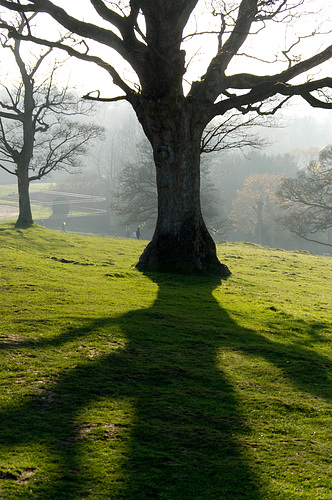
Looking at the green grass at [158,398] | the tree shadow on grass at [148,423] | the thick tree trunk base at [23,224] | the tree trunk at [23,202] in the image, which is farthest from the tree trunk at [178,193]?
the tree trunk at [23,202]

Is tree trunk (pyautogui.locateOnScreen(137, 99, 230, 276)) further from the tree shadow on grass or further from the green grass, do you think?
the tree shadow on grass

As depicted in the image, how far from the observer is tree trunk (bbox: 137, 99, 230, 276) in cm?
1229

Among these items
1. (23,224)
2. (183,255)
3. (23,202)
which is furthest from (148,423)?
(23,202)

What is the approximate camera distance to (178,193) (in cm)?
1258

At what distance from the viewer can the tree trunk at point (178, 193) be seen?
12289mm

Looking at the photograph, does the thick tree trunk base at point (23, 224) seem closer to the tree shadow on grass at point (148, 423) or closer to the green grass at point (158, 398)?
the green grass at point (158, 398)

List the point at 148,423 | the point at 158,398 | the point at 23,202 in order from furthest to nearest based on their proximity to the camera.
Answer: the point at 23,202, the point at 158,398, the point at 148,423

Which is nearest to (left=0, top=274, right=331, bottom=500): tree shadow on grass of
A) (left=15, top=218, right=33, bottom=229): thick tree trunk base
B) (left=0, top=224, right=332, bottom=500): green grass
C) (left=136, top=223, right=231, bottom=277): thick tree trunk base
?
(left=0, top=224, right=332, bottom=500): green grass

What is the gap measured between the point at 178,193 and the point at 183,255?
167 centimetres

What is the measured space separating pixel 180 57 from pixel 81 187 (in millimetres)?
83594

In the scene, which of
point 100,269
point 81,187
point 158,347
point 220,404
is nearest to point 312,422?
point 220,404

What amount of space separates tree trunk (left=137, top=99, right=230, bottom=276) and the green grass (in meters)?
3.41

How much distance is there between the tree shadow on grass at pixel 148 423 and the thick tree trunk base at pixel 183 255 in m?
5.85

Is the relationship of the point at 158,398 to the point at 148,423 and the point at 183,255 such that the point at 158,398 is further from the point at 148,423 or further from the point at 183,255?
the point at 183,255
